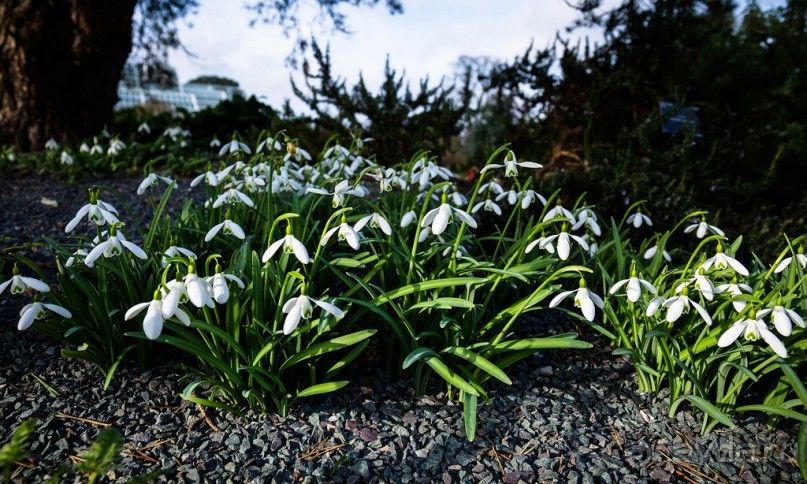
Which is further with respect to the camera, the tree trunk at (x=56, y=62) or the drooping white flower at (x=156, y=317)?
the tree trunk at (x=56, y=62)

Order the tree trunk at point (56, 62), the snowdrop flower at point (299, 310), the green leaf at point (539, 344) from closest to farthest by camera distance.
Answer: the snowdrop flower at point (299, 310), the green leaf at point (539, 344), the tree trunk at point (56, 62)

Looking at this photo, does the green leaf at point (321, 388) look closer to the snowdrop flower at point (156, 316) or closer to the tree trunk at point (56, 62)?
the snowdrop flower at point (156, 316)

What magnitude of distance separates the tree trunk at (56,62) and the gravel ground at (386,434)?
417 cm

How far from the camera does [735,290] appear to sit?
1.78 meters

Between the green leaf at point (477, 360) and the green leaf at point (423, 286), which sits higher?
the green leaf at point (423, 286)

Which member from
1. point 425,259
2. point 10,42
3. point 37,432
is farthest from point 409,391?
point 10,42

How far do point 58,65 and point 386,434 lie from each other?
539 cm

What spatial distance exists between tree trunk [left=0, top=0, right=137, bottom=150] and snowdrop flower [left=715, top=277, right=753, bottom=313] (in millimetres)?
5773

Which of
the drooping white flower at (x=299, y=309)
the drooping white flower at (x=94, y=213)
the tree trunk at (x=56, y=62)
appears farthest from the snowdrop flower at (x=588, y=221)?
the tree trunk at (x=56, y=62)

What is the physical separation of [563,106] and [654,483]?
423cm

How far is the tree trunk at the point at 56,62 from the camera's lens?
5.12 meters

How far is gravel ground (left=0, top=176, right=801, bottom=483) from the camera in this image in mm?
1624

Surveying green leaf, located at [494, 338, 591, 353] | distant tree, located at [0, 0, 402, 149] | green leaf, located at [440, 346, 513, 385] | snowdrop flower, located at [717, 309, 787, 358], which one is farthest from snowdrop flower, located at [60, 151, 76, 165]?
snowdrop flower, located at [717, 309, 787, 358]

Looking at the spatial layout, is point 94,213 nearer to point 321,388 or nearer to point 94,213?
point 94,213
